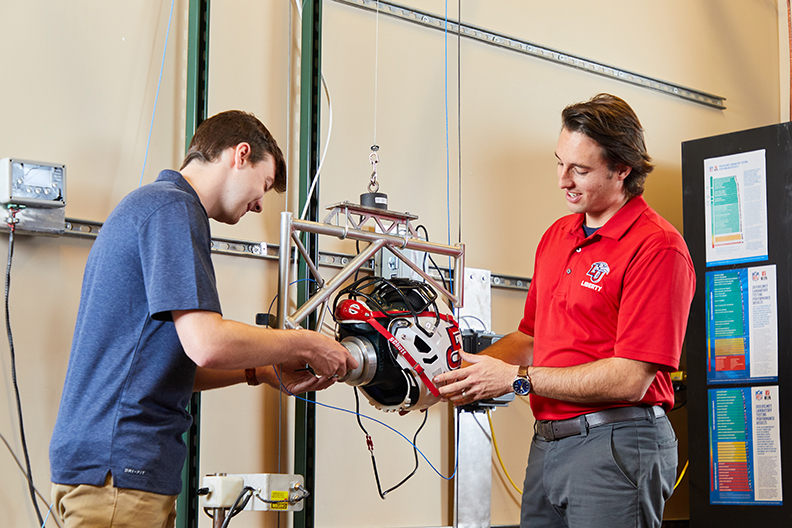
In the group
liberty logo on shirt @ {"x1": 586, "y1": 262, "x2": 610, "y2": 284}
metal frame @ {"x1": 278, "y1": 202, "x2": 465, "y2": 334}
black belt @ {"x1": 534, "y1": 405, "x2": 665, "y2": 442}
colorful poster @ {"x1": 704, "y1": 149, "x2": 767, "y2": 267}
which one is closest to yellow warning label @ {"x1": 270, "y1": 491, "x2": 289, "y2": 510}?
metal frame @ {"x1": 278, "y1": 202, "x2": 465, "y2": 334}

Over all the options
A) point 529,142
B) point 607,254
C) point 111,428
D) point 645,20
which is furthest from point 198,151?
point 645,20

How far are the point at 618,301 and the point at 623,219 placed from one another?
239 mm

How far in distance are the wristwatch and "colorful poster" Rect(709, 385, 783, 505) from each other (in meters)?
1.90

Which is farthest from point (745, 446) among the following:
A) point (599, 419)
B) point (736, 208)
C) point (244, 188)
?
point (244, 188)

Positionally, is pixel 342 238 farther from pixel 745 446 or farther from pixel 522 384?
pixel 745 446

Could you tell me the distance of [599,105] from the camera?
2182mm

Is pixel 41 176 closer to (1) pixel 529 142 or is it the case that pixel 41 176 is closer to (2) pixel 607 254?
(2) pixel 607 254

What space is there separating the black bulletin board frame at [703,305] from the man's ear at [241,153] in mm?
2502

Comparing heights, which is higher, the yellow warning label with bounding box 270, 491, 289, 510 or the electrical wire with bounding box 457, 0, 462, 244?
the electrical wire with bounding box 457, 0, 462, 244

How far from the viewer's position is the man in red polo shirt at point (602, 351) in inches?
75.3

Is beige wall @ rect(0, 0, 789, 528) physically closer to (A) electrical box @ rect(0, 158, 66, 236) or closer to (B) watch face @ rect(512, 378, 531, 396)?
(A) electrical box @ rect(0, 158, 66, 236)

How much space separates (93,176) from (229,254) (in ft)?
1.70

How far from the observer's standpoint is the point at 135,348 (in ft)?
5.17

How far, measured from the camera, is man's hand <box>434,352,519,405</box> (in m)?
2.00
